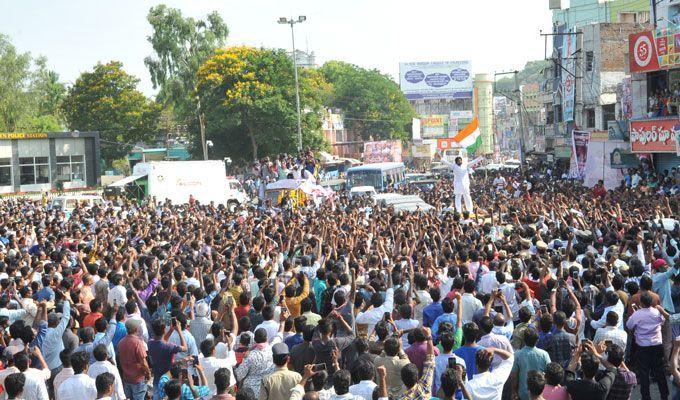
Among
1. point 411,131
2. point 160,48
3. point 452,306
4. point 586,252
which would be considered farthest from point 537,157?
point 452,306

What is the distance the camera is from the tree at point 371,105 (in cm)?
8788

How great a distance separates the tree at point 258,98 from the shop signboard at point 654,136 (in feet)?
83.3

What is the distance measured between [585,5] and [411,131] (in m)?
40.6

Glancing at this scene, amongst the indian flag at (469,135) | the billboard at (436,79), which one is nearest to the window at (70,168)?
the indian flag at (469,135)

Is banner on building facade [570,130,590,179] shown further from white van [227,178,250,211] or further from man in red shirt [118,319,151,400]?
man in red shirt [118,319,151,400]

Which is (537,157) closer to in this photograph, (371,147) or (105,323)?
(371,147)

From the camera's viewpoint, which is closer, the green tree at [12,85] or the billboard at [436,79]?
the green tree at [12,85]

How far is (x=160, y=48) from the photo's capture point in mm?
55094

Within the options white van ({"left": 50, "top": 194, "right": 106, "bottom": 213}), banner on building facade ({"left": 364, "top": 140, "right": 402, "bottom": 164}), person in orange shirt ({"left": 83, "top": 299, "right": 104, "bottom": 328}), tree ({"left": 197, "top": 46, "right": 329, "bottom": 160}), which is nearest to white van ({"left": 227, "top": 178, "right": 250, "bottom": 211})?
white van ({"left": 50, "top": 194, "right": 106, "bottom": 213})

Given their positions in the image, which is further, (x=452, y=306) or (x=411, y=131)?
(x=411, y=131)

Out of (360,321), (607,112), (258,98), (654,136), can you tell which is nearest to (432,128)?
(258,98)

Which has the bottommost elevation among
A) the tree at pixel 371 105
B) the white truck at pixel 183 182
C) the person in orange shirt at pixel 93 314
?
the person in orange shirt at pixel 93 314

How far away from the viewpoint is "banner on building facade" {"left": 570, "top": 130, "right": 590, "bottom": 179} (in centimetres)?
3303

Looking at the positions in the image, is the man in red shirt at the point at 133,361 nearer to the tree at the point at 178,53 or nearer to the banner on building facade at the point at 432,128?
the tree at the point at 178,53
